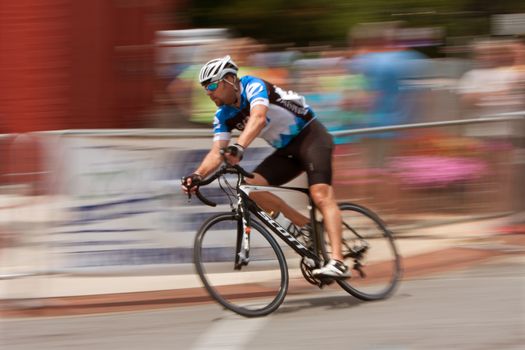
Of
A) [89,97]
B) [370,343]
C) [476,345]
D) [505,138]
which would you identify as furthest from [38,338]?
[505,138]

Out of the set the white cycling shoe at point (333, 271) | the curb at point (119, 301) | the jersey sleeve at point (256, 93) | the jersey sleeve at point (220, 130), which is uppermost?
the jersey sleeve at point (256, 93)

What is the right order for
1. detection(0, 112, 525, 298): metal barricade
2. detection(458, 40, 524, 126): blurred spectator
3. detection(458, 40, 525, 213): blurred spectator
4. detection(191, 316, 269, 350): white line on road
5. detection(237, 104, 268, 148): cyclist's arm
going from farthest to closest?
detection(458, 40, 524, 126): blurred spectator
detection(458, 40, 525, 213): blurred spectator
detection(0, 112, 525, 298): metal barricade
detection(237, 104, 268, 148): cyclist's arm
detection(191, 316, 269, 350): white line on road

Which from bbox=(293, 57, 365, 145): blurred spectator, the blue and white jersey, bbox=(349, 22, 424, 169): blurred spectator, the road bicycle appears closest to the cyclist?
the blue and white jersey

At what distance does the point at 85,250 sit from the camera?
7.78m

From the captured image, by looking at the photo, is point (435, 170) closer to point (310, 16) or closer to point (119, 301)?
point (119, 301)

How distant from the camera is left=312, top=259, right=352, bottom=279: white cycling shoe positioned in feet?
22.8

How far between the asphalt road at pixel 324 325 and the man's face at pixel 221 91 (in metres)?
1.58

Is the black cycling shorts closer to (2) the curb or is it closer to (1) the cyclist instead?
(1) the cyclist

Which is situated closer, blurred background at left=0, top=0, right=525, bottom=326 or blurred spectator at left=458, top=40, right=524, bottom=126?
blurred background at left=0, top=0, right=525, bottom=326

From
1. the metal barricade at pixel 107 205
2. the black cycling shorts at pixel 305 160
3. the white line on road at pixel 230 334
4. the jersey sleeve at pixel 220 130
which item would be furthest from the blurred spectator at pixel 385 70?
the white line on road at pixel 230 334

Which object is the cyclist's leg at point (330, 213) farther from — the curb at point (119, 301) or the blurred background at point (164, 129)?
the blurred background at point (164, 129)

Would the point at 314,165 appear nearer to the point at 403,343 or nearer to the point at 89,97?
the point at 403,343

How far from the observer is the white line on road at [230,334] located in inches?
244

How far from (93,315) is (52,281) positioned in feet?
2.31
